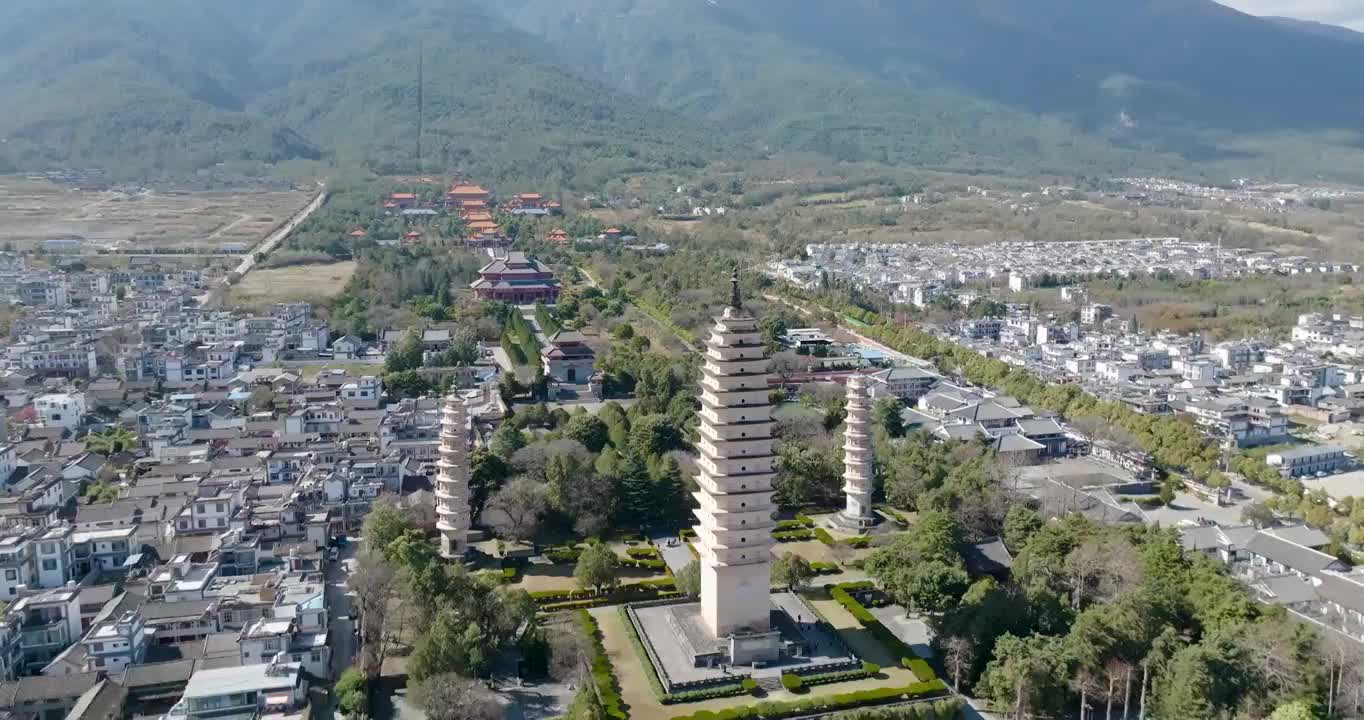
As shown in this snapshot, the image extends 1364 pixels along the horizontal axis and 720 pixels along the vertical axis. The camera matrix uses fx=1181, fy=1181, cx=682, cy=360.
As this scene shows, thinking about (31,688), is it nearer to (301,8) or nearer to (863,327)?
(863,327)

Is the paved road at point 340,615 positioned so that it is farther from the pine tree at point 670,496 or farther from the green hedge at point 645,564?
the pine tree at point 670,496

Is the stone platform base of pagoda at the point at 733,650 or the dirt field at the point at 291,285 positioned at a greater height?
the dirt field at the point at 291,285

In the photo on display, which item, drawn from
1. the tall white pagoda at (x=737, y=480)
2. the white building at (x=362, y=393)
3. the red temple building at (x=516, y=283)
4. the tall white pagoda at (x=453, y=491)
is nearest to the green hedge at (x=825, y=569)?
the tall white pagoda at (x=737, y=480)

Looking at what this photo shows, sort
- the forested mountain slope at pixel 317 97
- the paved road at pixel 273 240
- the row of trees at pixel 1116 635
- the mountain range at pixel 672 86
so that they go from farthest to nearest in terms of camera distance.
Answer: the mountain range at pixel 672 86, the forested mountain slope at pixel 317 97, the paved road at pixel 273 240, the row of trees at pixel 1116 635

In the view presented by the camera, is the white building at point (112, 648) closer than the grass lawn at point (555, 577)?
Yes

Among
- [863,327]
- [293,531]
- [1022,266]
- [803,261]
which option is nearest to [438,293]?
[863,327]

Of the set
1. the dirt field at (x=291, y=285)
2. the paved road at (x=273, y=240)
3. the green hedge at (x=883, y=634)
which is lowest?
the green hedge at (x=883, y=634)

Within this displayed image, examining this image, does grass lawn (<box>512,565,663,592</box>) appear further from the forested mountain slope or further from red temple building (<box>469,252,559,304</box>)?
the forested mountain slope

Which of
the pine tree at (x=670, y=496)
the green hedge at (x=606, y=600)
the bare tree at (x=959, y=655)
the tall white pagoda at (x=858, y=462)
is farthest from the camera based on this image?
the tall white pagoda at (x=858, y=462)
